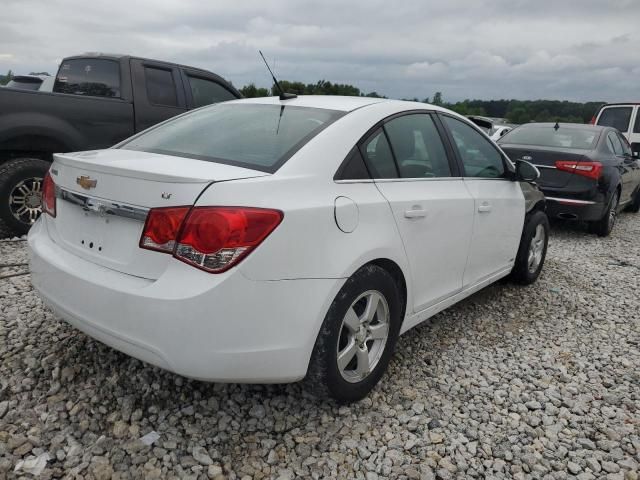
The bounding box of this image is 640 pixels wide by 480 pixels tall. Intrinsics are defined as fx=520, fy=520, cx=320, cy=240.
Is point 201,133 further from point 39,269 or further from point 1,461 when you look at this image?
point 1,461

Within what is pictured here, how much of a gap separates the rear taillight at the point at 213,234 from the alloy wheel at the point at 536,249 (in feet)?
10.7

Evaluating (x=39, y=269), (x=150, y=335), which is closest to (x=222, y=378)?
(x=150, y=335)

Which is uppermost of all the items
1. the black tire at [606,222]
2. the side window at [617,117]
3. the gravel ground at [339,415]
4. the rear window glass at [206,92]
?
the side window at [617,117]

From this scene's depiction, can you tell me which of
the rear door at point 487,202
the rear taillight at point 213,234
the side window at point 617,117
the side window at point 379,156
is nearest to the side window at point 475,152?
the rear door at point 487,202

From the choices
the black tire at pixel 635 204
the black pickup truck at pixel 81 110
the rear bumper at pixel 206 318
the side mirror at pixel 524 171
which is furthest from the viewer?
the black tire at pixel 635 204

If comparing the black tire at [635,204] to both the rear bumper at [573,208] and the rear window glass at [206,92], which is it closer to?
the rear bumper at [573,208]

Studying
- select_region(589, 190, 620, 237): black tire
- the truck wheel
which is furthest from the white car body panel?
select_region(589, 190, 620, 237): black tire

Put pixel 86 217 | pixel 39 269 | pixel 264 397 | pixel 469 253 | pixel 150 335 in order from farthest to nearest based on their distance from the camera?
pixel 469 253
pixel 264 397
pixel 39 269
pixel 86 217
pixel 150 335

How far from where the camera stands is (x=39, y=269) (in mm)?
2496

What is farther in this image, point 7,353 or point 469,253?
point 469,253

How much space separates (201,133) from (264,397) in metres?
1.42

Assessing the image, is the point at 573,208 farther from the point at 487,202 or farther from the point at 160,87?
the point at 160,87

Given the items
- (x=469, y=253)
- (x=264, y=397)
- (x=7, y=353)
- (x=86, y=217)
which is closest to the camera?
(x=86, y=217)

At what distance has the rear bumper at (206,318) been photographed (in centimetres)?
196
